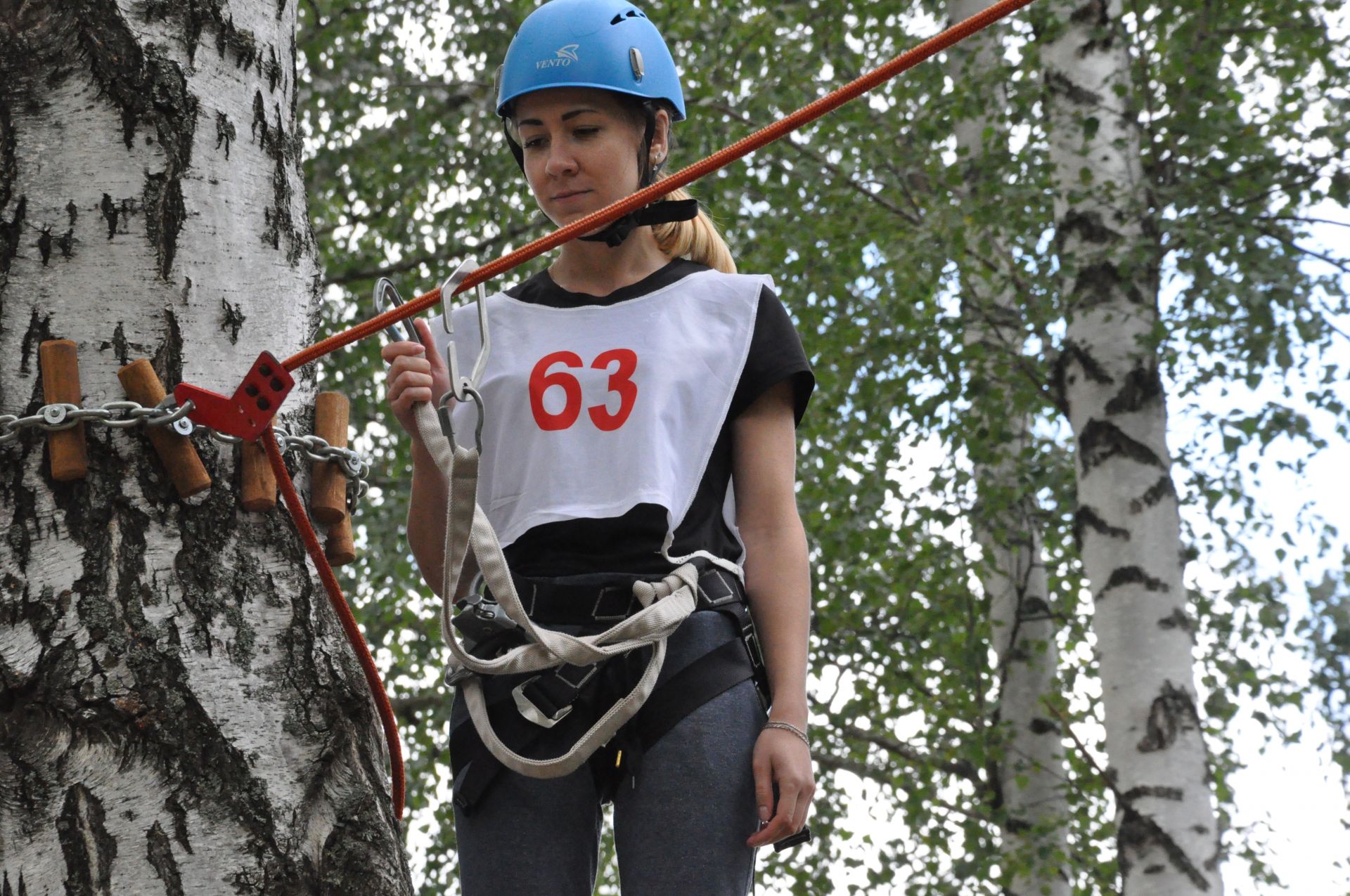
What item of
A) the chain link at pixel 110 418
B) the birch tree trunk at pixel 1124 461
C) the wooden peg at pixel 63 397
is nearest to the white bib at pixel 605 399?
the chain link at pixel 110 418

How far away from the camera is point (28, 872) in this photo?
163 centimetres

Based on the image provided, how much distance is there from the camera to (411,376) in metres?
2.04

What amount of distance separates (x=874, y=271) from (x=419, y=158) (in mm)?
2747

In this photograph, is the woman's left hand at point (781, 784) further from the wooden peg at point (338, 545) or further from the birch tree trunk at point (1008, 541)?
the birch tree trunk at point (1008, 541)

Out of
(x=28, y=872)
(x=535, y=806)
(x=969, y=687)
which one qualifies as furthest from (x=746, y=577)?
(x=969, y=687)

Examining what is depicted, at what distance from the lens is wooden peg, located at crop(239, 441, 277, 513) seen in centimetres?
188

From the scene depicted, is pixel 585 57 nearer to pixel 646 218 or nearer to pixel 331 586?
pixel 646 218

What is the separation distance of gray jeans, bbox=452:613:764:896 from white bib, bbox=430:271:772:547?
0.25 metres

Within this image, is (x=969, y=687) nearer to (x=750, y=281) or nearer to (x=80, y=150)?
(x=750, y=281)

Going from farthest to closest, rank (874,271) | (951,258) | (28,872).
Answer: (874,271) < (951,258) < (28,872)

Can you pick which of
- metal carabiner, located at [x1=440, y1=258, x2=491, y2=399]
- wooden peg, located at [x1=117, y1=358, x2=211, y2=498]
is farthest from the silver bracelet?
wooden peg, located at [x1=117, y1=358, x2=211, y2=498]

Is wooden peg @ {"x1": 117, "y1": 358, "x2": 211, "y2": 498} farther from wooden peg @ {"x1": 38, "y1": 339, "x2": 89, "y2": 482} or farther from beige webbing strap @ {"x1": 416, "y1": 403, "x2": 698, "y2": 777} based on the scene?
beige webbing strap @ {"x1": 416, "y1": 403, "x2": 698, "y2": 777}

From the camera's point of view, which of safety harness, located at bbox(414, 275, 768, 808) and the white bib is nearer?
safety harness, located at bbox(414, 275, 768, 808)

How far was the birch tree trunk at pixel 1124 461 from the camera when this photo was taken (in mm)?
4883
